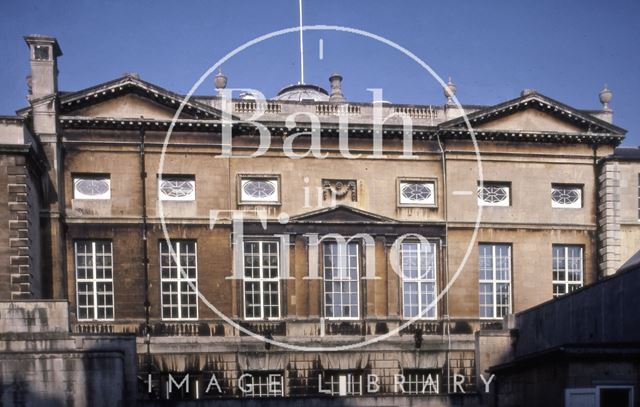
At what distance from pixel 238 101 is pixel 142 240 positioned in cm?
658

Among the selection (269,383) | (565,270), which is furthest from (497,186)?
(269,383)

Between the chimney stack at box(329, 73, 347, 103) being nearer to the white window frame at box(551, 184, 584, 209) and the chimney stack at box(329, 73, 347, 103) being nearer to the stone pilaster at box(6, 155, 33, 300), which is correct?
the white window frame at box(551, 184, 584, 209)

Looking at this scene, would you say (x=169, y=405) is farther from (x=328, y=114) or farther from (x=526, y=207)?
(x=526, y=207)

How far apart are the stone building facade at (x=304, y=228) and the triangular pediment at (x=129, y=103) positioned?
76 mm

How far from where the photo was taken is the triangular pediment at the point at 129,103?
35.0 metres

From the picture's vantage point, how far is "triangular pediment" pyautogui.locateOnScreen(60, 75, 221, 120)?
35000mm

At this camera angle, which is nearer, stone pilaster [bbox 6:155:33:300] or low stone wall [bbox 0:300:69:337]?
low stone wall [bbox 0:300:69:337]

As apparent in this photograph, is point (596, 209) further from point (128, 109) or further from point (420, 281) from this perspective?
point (128, 109)

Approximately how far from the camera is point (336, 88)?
38750mm

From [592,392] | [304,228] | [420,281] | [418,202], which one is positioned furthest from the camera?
[418,202]

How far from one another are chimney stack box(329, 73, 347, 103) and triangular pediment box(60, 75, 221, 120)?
16.6 feet

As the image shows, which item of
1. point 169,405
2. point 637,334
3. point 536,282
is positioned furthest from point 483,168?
point 169,405

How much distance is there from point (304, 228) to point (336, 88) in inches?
249

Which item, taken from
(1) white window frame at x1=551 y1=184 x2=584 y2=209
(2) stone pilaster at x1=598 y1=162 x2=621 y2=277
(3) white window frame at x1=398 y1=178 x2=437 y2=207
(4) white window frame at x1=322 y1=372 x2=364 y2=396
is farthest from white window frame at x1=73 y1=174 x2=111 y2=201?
(2) stone pilaster at x1=598 y1=162 x2=621 y2=277
